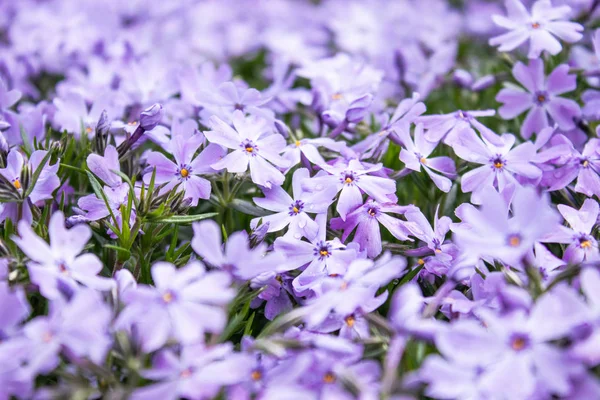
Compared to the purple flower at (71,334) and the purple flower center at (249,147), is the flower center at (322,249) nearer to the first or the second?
the purple flower center at (249,147)

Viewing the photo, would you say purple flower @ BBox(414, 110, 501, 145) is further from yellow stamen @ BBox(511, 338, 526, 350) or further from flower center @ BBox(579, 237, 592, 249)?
yellow stamen @ BBox(511, 338, 526, 350)

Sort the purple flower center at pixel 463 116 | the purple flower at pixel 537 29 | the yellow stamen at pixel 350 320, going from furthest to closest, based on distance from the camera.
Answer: the purple flower at pixel 537 29 < the purple flower center at pixel 463 116 < the yellow stamen at pixel 350 320

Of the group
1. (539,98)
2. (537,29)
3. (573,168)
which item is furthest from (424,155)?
(537,29)

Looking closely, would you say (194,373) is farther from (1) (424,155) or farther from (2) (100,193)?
(1) (424,155)

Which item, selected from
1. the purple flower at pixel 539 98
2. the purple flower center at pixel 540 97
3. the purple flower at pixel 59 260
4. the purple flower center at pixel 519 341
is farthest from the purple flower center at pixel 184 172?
the purple flower center at pixel 540 97

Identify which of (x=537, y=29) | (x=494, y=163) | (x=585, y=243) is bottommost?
(x=585, y=243)

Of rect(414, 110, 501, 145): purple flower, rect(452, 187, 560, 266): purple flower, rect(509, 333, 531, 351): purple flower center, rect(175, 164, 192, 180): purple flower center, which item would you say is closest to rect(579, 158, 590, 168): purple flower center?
rect(414, 110, 501, 145): purple flower
